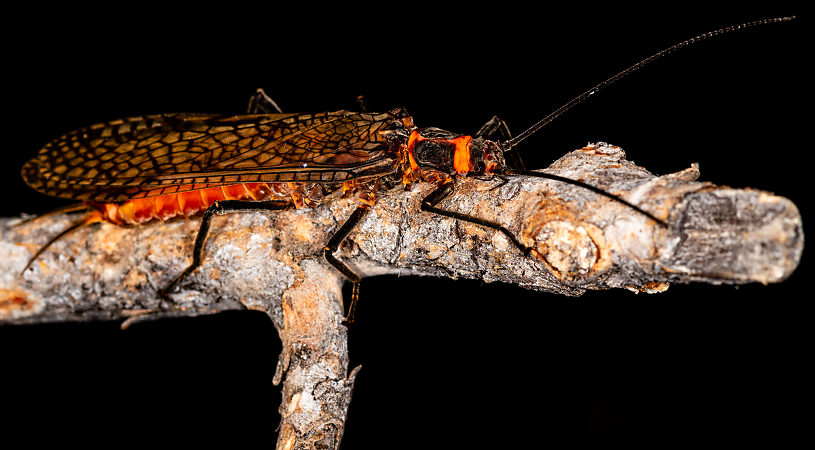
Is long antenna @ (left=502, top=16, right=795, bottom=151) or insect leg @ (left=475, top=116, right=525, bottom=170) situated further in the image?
insect leg @ (left=475, top=116, right=525, bottom=170)

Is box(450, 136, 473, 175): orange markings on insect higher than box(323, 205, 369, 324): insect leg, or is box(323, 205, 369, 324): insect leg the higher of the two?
box(450, 136, 473, 175): orange markings on insect

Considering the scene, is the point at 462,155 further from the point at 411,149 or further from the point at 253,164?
the point at 253,164

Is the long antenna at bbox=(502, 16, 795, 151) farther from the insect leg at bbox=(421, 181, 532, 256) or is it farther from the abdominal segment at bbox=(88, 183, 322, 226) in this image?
the abdominal segment at bbox=(88, 183, 322, 226)

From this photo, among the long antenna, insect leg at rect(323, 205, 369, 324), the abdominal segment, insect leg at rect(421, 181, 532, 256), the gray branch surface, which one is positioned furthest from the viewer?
the abdominal segment

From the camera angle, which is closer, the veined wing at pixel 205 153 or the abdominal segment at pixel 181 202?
the veined wing at pixel 205 153

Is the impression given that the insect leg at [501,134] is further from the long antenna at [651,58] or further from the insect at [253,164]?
the long antenna at [651,58]

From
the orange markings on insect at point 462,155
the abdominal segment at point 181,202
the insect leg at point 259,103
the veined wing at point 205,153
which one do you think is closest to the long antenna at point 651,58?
the orange markings on insect at point 462,155

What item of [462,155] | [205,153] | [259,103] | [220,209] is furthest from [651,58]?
[259,103]

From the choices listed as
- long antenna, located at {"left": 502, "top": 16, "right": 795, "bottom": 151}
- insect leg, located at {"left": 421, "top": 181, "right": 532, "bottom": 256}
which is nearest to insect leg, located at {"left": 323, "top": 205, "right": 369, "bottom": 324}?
insect leg, located at {"left": 421, "top": 181, "right": 532, "bottom": 256}
